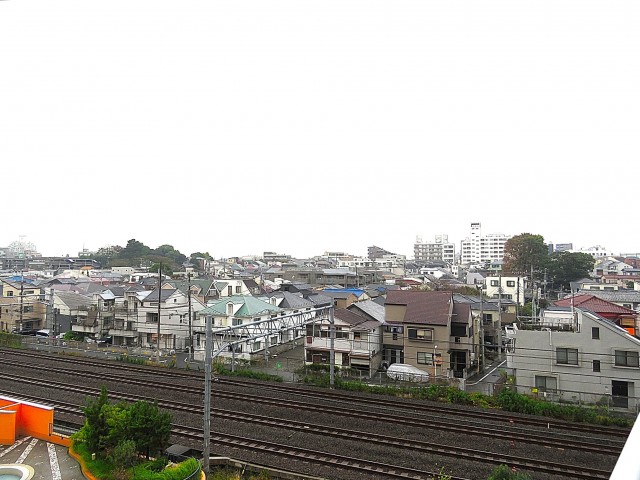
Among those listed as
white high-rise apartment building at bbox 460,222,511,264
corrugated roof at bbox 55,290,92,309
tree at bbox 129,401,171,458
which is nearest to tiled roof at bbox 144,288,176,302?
corrugated roof at bbox 55,290,92,309

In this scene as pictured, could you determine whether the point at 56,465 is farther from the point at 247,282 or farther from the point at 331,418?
the point at 247,282

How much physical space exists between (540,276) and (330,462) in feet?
153

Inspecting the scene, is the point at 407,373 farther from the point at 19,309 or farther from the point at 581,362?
the point at 19,309

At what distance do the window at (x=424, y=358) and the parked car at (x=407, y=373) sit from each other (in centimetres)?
48

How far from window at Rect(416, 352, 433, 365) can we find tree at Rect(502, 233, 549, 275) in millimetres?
33015

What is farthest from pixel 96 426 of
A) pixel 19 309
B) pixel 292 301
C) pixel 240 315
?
pixel 19 309

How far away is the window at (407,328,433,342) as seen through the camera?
66.4 ft

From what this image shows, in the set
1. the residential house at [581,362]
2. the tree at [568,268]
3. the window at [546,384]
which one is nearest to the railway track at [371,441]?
the residential house at [581,362]

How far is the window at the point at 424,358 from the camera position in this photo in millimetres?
20297

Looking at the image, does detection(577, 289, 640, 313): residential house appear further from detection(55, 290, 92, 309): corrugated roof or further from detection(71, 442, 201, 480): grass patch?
detection(55, 290, 92, 309): corrugated roof

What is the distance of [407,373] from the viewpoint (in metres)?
18.6

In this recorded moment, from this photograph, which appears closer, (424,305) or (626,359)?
(626,359)

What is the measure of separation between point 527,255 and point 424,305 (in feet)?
111

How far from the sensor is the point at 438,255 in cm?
10406
